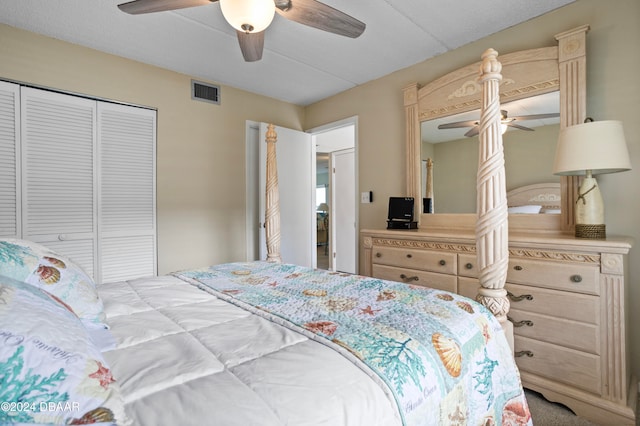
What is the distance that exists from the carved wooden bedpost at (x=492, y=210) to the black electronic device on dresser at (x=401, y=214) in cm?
137

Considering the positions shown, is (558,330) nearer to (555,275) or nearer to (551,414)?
(555,275)

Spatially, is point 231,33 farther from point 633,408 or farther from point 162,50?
point 633,408

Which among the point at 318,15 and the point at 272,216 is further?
the point at 272,216

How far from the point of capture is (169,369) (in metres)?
0.72

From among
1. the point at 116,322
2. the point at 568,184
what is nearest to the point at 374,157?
the point at 568,184

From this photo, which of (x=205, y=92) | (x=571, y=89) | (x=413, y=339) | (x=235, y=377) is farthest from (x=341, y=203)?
(x=235, y=377)

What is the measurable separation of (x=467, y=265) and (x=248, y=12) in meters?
1.97

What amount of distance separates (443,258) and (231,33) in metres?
2.37

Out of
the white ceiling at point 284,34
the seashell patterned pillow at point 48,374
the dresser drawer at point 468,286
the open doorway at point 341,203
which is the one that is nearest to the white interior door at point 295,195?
the white ceiling at point 284,34

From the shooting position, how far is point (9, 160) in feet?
7.82

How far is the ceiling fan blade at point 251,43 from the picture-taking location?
1.82 meters

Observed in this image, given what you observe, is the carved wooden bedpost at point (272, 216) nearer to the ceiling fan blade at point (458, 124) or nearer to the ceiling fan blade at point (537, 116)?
the ceiling fan blade at point (458, 124)

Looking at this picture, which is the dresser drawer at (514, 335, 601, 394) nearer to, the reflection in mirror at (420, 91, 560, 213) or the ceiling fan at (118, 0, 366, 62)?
the reflection in mirror at (420, 91, 560, 213)

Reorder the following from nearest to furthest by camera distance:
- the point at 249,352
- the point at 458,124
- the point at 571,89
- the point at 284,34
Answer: the point at 249,352
the point at 571,89
the point at 284,34
the point at 458,124
